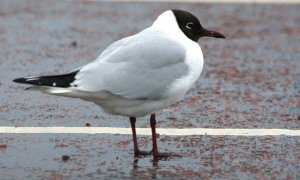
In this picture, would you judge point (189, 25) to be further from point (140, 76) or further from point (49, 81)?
point (49, 81)

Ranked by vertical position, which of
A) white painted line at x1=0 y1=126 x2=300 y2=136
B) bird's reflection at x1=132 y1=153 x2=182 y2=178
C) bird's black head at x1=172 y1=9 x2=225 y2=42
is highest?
bird's black head at x1=172 y1=9 x2=225 y2=42

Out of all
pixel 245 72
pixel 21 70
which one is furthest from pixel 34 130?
pixel 245 72

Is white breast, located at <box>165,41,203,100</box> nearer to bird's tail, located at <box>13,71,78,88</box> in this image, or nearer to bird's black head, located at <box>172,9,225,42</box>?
bird's black head, located at <box>172,9,225,42</box>

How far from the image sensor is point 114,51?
661 cm

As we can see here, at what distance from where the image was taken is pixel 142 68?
21.4ft

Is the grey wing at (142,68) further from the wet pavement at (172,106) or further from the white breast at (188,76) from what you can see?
the wet pavement at (172,106)

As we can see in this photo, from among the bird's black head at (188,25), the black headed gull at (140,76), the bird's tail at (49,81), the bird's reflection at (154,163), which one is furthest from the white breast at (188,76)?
the bird's tail at (49,81)

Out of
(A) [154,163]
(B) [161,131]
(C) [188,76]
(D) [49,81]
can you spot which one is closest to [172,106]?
(B) [161,131]

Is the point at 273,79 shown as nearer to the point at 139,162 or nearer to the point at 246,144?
the point at 246,144

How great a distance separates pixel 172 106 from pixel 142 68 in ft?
5.83

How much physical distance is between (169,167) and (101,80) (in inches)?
29.8

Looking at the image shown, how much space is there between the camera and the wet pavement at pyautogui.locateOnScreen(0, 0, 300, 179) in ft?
20.5

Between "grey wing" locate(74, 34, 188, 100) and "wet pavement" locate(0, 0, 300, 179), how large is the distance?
485mm

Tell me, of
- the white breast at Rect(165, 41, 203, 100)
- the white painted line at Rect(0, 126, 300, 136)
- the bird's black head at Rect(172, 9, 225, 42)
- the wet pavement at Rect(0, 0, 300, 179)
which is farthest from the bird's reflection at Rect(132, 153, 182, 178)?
the bird's black head at Rect(172, 9, 225, 42)
